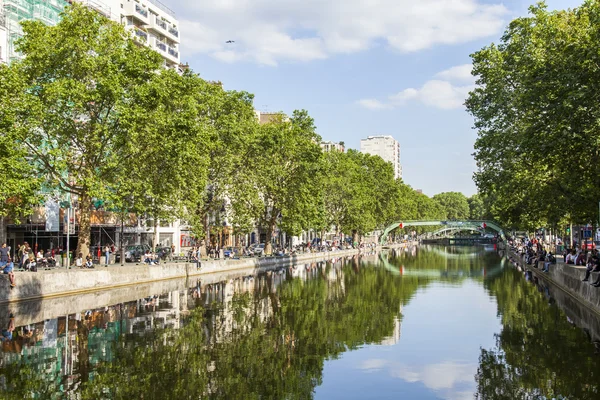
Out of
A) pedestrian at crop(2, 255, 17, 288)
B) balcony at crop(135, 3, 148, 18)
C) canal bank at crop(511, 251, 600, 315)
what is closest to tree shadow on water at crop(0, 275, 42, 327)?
pedestrian at crop(2, 255, 17, 288)

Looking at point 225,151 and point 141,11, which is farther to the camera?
point 141,11

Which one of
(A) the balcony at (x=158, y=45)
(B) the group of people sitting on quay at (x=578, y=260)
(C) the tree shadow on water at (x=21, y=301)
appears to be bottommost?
(C) the tree shadow on water at (x=21, y=301)

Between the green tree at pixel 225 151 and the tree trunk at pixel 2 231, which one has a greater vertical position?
the green tree at pixel 225 151

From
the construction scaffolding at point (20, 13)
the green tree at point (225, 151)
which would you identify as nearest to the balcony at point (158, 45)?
the construction scaffolding at point (20, 13)

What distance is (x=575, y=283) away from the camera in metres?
36.7

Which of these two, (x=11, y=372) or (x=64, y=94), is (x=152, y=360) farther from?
(x=64, y=94)

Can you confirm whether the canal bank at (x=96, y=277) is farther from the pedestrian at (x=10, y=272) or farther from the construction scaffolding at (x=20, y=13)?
the construction scaffolding at (x=20, y=13)

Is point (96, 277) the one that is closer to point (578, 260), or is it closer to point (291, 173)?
point (578, 260)

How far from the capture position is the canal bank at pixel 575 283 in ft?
99.9

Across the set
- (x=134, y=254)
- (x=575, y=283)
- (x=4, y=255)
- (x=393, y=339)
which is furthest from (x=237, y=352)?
(x=134, y=254)

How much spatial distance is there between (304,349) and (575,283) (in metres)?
21.3

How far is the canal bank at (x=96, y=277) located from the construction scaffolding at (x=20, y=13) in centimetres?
2242

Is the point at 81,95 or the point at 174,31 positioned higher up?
the point at 174,31

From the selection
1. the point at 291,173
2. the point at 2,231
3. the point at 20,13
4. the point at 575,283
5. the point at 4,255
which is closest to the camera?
the point at 4,255
